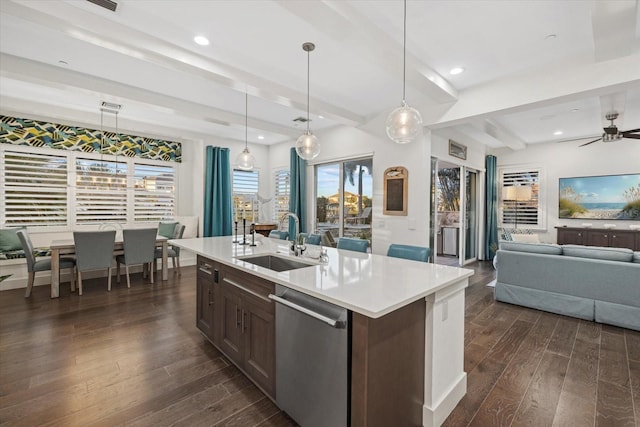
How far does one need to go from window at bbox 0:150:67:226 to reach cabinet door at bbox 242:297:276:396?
5.12 metres

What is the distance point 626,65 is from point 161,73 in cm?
499

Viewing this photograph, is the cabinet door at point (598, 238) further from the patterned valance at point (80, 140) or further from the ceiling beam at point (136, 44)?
the patterned valance at point (80, 140)

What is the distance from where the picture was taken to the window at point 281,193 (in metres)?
7.30

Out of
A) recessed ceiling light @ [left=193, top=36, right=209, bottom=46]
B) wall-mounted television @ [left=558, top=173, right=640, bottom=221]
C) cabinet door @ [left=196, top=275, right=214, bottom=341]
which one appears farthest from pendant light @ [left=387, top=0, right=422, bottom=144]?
wall-mounted television @ [left=558, top=173, right=640, bottom=221]

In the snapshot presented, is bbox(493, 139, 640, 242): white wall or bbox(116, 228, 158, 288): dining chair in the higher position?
bbox(493, 139, 640, 242): white wall

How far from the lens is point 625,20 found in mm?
2271

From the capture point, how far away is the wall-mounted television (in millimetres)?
6016

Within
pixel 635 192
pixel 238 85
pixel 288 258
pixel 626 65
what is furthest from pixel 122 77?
pixel 635 192

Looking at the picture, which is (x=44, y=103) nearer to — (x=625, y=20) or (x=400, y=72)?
(x=400, y=72)

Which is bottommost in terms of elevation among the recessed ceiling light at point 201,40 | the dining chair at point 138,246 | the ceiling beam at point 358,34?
the dining chair at point 138,246

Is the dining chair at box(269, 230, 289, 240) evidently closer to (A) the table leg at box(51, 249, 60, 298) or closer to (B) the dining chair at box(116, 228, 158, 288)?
(B) the dining chair at box(116, 228, 158, 288)

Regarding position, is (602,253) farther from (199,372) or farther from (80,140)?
(80,140)

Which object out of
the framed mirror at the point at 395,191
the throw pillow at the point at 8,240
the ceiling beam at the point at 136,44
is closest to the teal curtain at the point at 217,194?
the throw pillow at the point at 8,240

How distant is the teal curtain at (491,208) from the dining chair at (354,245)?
16.8ft
